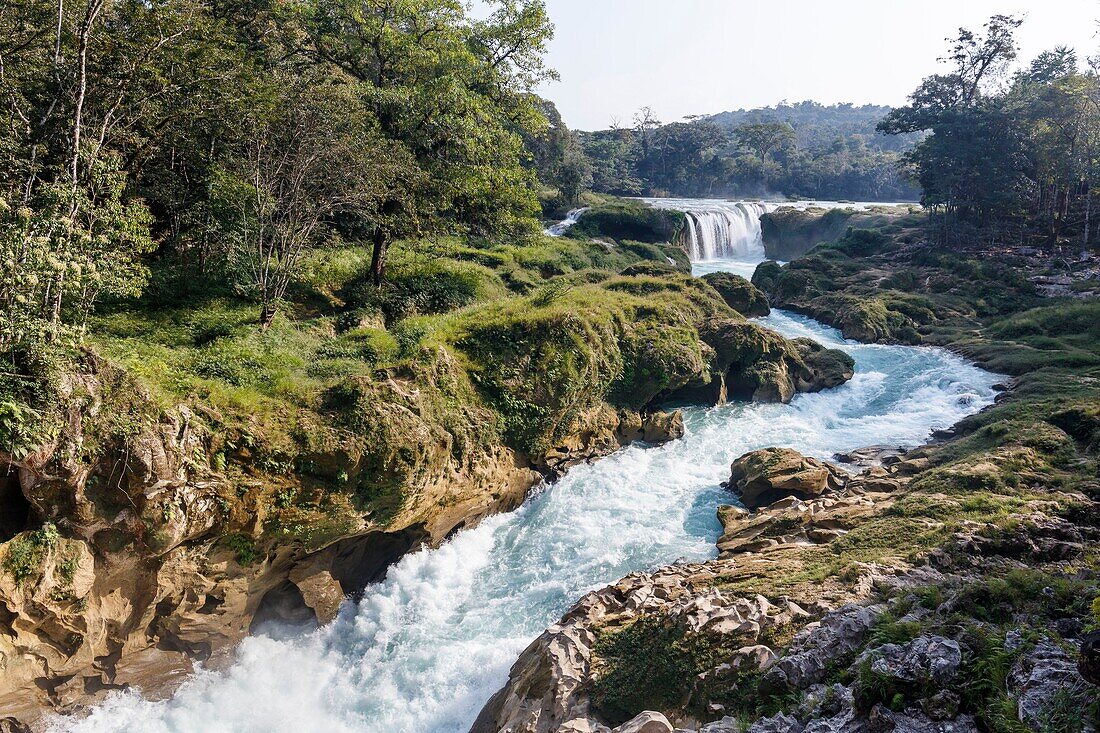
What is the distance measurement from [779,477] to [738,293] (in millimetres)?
→ 16231

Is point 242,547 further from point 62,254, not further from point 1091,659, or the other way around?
point 1091,659

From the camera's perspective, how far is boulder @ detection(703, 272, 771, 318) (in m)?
27.8

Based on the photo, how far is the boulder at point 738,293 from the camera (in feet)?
91.4

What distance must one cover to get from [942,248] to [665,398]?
31.9 metres

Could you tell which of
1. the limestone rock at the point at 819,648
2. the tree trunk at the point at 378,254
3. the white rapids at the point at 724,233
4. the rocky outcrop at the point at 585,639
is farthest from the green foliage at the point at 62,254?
the white rapids at the point at 724,233

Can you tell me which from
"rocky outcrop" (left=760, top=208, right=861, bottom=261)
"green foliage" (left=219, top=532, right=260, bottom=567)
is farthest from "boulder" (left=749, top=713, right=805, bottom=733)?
"rocky outcrop" (left=760, top=208, right=861, bottom=261)

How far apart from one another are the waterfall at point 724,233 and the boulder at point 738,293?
1613 cm

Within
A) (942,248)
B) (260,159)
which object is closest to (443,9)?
(260,159)

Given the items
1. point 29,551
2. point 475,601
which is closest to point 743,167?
point 475,601

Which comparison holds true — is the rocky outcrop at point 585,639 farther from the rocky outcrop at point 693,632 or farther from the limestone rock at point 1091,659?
the limestone rock at point 1091,659

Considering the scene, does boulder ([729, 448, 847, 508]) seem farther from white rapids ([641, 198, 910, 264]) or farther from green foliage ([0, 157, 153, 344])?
white rapids ([641, 198, 910, 264])

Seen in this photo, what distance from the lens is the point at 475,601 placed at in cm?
1073

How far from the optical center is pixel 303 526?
9.34 m

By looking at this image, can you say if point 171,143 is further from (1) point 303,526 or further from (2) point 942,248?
(2) point 942,248
